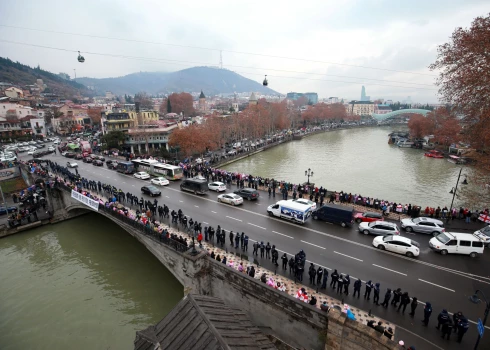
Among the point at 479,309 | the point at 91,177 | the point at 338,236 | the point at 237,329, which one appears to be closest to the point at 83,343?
the point at 237,329

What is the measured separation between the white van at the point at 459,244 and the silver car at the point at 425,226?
191 centimetres

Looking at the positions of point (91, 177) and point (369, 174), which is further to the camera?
point (369, 174)

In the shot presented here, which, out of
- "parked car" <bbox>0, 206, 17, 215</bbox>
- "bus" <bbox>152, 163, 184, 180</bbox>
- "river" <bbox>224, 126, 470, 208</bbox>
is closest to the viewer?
"parked car" <bbox>0, 206, 17, 215</bbox>

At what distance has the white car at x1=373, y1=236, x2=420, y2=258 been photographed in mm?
13594

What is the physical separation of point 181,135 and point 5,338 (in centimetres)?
3317

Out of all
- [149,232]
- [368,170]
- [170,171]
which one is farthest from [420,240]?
[368,170]

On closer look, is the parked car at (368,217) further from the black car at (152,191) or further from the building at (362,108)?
the building at (362,108)

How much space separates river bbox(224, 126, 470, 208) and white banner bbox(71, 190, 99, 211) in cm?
2295

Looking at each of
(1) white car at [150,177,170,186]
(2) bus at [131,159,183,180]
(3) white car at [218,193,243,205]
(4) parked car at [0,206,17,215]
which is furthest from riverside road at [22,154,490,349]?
(4) parked car at [0,206,17,215]

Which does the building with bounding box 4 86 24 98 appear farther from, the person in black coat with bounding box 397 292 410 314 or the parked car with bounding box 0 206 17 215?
the person in black coat with bounding box 397 292 410 314

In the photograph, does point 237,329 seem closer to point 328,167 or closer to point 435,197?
point 435,197

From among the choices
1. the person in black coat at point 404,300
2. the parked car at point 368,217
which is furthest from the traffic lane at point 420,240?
the person in black coat at point 404,300

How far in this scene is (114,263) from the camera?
19.8 m

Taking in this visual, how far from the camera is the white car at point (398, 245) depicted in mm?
13594
